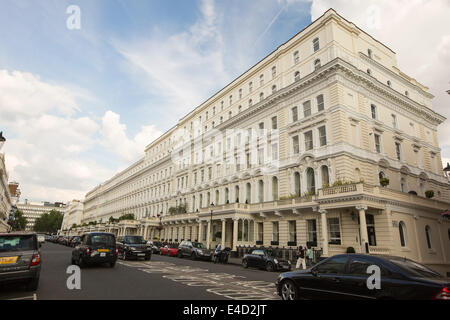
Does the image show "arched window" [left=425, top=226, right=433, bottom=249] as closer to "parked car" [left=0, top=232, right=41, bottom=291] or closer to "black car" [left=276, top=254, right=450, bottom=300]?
"black car" [left=276, top=254, right=450, bottom=300]

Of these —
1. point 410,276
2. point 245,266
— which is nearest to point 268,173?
point 245,266

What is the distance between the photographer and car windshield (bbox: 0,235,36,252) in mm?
8602

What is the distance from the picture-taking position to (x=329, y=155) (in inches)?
966

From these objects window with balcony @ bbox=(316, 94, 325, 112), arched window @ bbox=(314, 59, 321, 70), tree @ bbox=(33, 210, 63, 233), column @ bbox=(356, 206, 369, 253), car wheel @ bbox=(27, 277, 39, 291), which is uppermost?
arched window @ bbox=(314, 59, 321, 70)

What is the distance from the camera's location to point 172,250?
29812mm

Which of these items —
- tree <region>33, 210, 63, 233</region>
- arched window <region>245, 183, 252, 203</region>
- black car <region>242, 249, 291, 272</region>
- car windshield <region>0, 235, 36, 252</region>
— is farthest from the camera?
tree <region>33, 210, 63, 233</region>

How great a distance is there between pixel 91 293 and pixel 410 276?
829 cm

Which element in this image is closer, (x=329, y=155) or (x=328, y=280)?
(x=328, y=280)

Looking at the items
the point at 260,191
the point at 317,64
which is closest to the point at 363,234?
the point at 260,191

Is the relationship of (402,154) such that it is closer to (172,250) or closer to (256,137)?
(256,137)

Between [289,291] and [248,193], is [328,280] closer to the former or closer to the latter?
[289,291]

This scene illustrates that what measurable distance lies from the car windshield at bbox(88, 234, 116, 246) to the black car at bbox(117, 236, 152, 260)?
461 cm

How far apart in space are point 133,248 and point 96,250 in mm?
5277

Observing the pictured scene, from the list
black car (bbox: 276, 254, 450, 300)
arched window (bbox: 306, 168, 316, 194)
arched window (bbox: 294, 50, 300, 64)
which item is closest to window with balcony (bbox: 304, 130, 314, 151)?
arched window (bbox: 306, 168, 316, 194)
